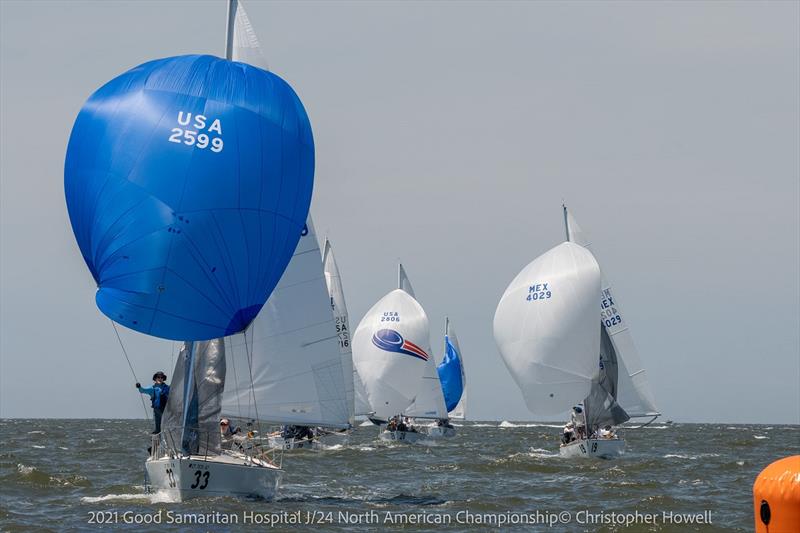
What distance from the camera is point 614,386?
38.9m

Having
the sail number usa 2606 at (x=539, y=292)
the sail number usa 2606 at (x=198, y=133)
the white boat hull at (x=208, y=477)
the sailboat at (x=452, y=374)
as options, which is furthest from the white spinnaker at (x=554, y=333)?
the sailboat at (x=452, y=374)

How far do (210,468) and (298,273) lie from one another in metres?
4.34

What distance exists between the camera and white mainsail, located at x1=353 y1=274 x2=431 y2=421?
179 ft

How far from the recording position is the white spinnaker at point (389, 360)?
54.7 meters

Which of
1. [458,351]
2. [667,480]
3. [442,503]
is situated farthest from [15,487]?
[458,351]

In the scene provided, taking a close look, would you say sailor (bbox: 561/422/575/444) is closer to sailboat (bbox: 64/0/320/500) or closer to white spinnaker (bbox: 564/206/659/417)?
white spinnaker (bbox: 564/206/659/417)

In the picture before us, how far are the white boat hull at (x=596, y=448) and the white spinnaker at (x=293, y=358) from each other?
15.5 metres

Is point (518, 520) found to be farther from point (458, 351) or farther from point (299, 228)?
point (458, 351)

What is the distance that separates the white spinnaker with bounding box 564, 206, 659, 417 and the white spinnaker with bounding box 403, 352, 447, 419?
22.8 metres

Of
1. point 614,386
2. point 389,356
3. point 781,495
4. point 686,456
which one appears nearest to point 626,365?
→ point 614,386

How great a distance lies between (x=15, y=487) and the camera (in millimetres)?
25938

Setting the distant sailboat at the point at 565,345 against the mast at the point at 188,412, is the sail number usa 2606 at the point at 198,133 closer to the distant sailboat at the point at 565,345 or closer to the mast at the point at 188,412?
the mast at the point at 188,412

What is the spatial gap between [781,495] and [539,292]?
2970cm

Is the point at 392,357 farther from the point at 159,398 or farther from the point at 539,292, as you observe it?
the point at 159,398
